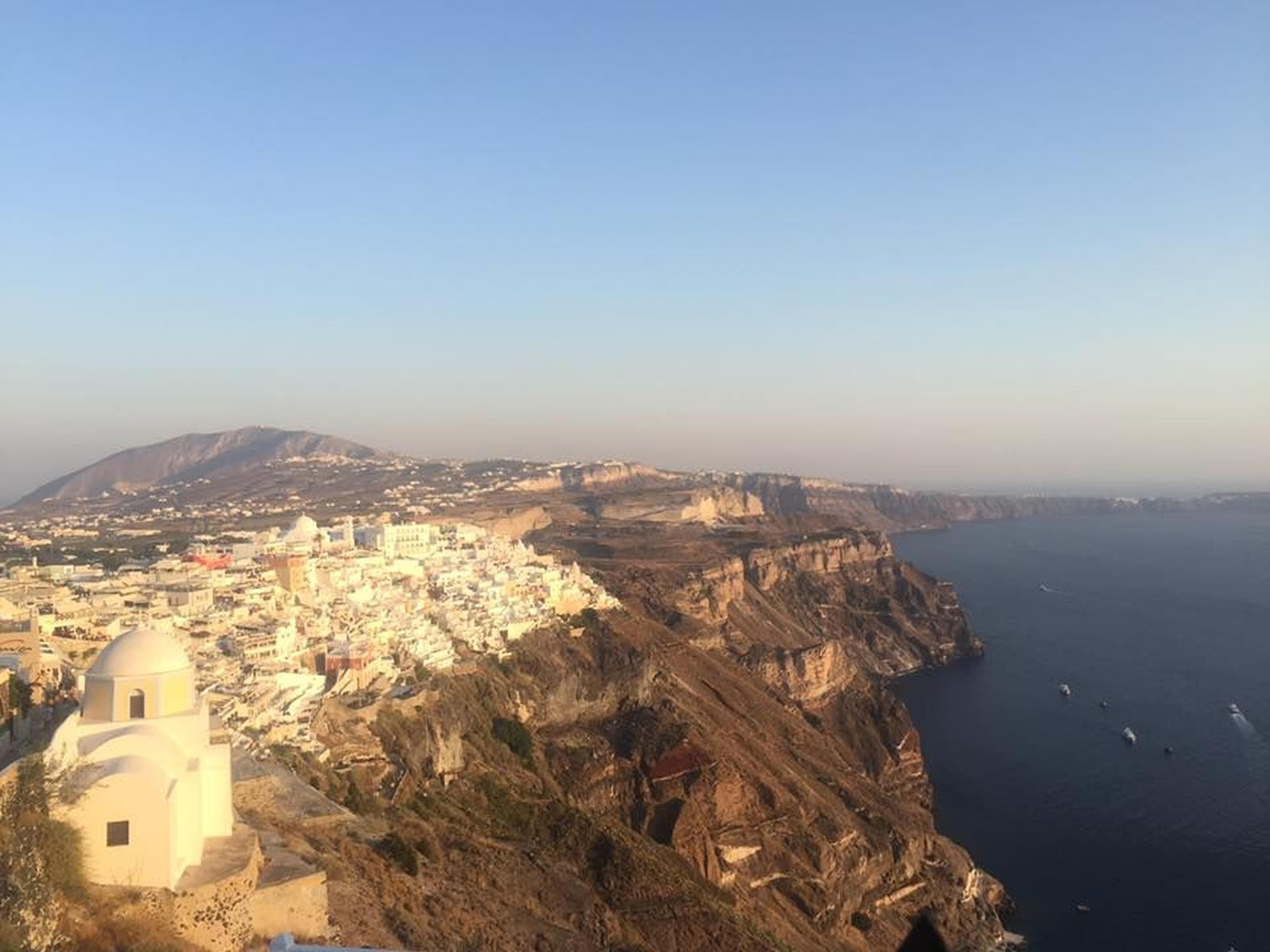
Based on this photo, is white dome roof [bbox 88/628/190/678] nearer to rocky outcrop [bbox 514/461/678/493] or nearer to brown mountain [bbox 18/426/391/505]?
rocky outcrop [bbox 514/461/678/493]

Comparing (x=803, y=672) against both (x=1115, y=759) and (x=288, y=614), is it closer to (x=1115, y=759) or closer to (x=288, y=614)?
(x=1115, y=759)

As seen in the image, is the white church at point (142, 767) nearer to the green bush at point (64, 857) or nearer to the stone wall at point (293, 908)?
the green bush at point (64, 857)

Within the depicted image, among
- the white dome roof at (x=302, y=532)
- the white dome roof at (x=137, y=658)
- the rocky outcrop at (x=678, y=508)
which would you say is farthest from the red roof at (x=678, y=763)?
the rocky outcrop at (x=678, y=508)

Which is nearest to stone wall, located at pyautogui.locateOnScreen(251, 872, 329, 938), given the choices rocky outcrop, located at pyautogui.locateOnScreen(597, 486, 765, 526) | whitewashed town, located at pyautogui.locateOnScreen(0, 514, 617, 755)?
whitewashed town, located at pyautogui.locateOnScreen(0, 514, 617, 755)

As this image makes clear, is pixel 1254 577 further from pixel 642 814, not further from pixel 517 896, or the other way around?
pixel 517 896

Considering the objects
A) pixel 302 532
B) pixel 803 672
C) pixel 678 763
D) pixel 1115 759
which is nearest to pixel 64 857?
pixel 678 763

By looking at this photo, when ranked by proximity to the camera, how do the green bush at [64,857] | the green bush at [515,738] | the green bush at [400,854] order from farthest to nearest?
1. the green bush at [515,738]
2. the green bush at [400,854]
3. the green bush at [64,857]
